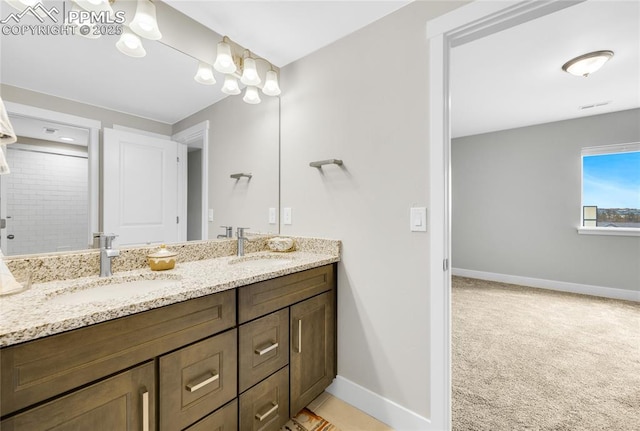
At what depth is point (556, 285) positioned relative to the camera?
4.11 meters

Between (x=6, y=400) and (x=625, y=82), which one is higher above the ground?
(x=625, y=82)

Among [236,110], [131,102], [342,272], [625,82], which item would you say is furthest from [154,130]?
[625,82]

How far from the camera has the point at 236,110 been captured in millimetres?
1975

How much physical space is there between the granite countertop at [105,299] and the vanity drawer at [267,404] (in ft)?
1.65

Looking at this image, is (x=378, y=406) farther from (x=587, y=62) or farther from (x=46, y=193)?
(x=587, y=62)

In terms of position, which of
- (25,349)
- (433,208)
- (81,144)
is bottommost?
(25,349)

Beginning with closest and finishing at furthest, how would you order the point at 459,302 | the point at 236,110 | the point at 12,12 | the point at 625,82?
the point at 12,12 → the point at 236,110 → the point at 625,82 → the point at 459,302

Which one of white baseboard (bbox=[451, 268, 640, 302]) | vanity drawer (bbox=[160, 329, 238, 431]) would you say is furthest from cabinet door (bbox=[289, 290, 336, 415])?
white baseboard (bbox=[451, 268, 640, 302])

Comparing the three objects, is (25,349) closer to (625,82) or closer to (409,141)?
(409,141)

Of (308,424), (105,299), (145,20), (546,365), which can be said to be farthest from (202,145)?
(546,365)

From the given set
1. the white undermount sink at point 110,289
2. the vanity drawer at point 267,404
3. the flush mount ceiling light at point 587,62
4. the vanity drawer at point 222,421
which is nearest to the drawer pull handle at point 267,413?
the vanity drawer at point 267,404

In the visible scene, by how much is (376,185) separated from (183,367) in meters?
1.28

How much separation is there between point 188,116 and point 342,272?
4.42 feet

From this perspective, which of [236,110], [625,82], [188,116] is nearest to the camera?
[188,116]
